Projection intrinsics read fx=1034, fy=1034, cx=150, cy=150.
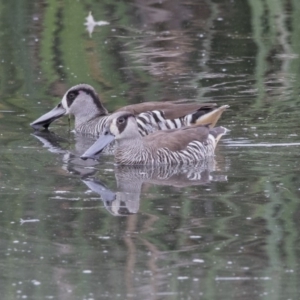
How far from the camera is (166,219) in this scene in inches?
299

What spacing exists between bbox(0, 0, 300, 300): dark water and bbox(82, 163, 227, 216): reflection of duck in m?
0.02

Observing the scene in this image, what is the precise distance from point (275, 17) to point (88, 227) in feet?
34.6

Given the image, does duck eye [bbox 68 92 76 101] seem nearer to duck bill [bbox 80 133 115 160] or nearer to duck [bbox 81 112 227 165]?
duck [bbox 81 112 227 165]

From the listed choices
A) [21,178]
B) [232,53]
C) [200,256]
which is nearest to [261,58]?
[232,53]

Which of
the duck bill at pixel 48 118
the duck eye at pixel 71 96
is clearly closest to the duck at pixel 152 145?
the duck bill at pixel 48 118

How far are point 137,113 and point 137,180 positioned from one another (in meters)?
2.17

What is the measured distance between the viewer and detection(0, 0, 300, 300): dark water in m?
6.37

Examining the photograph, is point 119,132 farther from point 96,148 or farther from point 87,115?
point 87,115

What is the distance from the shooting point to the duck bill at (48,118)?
37.4 ft

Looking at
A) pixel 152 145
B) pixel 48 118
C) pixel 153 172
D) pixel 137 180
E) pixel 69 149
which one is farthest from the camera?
pixel 48 118

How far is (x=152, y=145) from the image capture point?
9.72 metres

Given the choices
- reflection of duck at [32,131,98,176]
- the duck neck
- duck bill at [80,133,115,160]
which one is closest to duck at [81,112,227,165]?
duck bill at [80,133,115,160]

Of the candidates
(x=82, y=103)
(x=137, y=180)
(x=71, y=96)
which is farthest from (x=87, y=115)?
(x=137, y=180)

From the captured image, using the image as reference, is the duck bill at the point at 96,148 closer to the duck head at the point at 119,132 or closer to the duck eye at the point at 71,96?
the duck head at the point at 119,132
